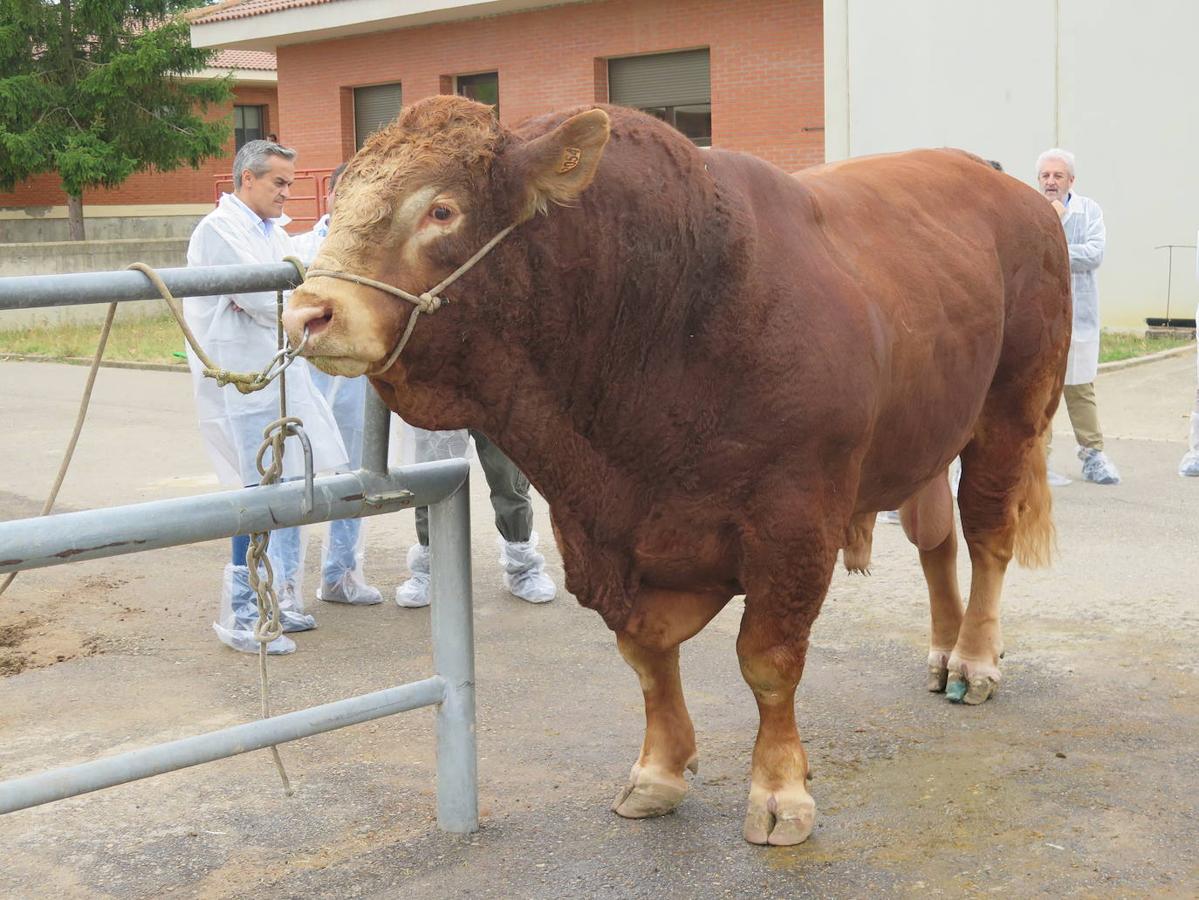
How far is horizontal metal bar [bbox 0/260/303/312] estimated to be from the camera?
2861mm

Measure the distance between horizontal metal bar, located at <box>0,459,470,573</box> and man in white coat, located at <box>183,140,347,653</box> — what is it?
7.29 ft

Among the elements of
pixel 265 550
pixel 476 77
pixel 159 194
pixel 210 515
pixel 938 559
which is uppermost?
pixel 476 77

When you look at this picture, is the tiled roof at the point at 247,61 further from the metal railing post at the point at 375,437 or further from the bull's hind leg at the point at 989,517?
the metal railing post at the point at 375,437

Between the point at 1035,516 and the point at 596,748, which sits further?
the point at 1035,516

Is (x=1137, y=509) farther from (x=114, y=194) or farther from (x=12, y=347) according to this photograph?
(x=114, y=194)

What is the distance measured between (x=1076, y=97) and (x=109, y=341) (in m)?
13.1

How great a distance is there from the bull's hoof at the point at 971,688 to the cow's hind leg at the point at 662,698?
1.20m

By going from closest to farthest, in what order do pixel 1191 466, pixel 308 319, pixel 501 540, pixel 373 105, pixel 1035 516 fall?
pixel 308 319
pixel 1035 516
pixel 501 540
pixel 1191 466
pixel 373 105

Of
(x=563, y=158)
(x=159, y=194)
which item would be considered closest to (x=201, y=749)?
(x=563, y=158)

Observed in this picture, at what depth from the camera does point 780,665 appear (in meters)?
3.69

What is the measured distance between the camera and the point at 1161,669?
5.04 metres

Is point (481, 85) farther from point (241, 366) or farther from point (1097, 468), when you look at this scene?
point (241, 366)

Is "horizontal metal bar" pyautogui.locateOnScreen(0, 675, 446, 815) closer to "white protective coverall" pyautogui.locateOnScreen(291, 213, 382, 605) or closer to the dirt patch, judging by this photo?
the dirt patch

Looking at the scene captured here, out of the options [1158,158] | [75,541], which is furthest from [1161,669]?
[1158,158]
